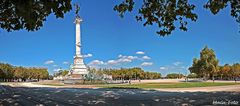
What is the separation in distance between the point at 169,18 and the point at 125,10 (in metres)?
1.84

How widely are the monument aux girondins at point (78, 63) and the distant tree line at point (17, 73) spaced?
2099 inches

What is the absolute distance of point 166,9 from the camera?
1373 cm

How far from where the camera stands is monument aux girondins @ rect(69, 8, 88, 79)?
83.1 metres

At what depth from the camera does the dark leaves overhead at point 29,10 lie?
24.5ft

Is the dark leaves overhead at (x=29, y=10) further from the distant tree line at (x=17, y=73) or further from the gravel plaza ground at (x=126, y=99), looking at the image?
the distant tree line at (x=17, y=73)

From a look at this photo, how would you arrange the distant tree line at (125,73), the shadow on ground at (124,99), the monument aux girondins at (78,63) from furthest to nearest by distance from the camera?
1. the distant tree line at (125,73)
2. the monument aux girondins at (78,63)
3. the shadow on ground at (124,99)

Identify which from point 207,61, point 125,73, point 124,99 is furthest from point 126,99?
point 125,73

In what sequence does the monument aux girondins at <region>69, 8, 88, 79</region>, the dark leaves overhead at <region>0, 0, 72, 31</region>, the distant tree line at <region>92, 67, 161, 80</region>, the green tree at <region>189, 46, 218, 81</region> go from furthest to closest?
the distant tree line at <region>92, 67, 161, 80</region> < the green tree at <region>189, 46, 218, 81</region> < the monument aux girondins at <region>69, 8, 88, 79</region> < the dark leaves overhead at <region>0, 0, 72, 31</region>

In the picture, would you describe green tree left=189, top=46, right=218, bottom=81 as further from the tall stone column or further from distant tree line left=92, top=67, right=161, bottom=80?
distant tree line left=92, top=67, right=161, bottom=80

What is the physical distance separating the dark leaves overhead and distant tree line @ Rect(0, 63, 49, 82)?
12761 cm

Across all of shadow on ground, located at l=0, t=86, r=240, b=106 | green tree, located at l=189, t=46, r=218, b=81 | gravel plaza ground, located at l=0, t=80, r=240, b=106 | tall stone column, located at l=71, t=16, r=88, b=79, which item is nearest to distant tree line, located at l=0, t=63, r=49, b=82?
tall stone column, located at l=71, t=16, r=88, b=79

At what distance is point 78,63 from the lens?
284 feet

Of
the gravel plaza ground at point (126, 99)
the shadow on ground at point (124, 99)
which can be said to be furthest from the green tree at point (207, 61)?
the shadow on ground at point (124, 99)

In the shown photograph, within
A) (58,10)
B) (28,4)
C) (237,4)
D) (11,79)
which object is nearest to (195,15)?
(237,4)
